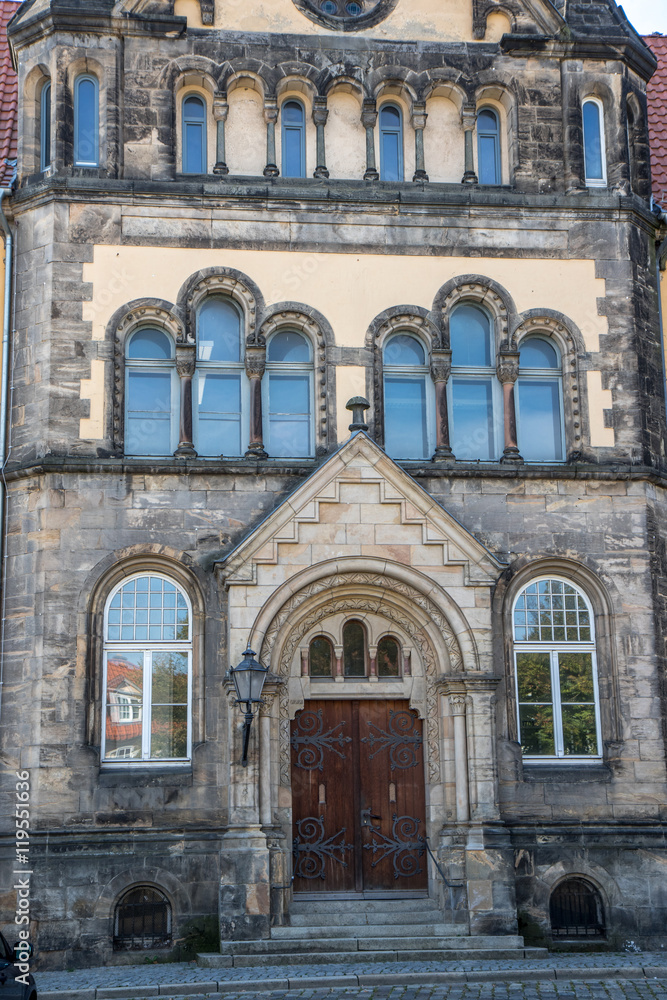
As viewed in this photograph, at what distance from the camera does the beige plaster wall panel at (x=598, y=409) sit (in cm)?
1798

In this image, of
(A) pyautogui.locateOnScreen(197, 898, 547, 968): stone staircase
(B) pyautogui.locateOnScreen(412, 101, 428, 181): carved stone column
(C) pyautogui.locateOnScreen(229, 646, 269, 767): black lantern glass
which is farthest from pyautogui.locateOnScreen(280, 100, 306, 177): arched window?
(A) pyautogui.locateOnScreen(197, 898, 547, 968): stone staircase

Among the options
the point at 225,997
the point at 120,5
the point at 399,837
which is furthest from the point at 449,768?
the point at 120,5

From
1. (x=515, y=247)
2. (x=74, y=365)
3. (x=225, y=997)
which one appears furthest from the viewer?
(x=515, y=247)

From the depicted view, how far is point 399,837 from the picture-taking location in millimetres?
16672

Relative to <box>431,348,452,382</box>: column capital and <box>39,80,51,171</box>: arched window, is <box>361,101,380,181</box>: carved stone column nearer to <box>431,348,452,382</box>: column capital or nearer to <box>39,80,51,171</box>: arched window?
<box>431,348,452,382</box>: column capital

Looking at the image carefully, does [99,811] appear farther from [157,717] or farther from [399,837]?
[399,837]

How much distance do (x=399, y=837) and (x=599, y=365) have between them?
675cm

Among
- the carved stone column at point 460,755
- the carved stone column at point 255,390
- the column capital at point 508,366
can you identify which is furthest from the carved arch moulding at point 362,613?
the column capital at point 508,366

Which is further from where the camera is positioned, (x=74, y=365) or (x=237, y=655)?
(x=74, y=365)

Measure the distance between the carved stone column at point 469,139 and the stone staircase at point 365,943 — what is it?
9671mm

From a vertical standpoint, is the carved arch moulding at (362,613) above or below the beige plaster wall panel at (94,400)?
below

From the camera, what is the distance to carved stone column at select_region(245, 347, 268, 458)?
17391 millimetres

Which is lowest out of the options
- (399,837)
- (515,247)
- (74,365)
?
(399,837)

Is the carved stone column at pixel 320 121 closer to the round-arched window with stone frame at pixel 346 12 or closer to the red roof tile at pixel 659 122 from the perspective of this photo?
the round-arched window with stone frame at pixel 346 12
